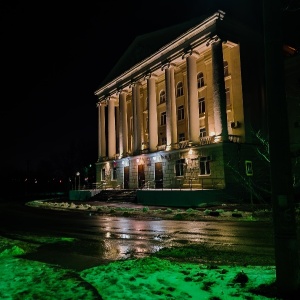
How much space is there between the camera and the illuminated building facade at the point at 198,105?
30.9 metres

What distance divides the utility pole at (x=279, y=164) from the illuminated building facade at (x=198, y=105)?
23.2m

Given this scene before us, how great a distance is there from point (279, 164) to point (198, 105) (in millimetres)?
32071

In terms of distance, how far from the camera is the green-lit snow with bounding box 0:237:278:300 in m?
4.93

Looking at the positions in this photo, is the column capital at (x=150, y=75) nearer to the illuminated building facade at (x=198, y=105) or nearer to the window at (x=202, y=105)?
the illuminated building facade at (x=198, y=105)

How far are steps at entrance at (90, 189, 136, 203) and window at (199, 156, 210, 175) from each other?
762cm

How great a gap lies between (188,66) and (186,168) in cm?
1134

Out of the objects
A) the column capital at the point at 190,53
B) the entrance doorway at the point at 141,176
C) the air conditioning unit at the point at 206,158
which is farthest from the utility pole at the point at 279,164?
the entrance doorway at the point at 141,176

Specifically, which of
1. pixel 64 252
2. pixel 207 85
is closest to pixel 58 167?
pixel 207 85

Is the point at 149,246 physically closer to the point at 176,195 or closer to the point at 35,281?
the point at 35,281

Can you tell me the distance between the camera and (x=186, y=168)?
33594mm

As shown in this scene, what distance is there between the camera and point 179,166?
1382 inches

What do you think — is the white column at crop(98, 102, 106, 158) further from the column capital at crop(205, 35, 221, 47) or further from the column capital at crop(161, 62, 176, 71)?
the column capital at crop(205, 35, 221, 47)

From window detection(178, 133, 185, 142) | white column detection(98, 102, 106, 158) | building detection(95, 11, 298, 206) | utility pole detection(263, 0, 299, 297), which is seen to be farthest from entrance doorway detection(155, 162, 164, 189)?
utility pole detection(263, 0, 299, 297)

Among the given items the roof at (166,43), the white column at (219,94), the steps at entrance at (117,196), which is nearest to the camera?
the white column at (219,94)
